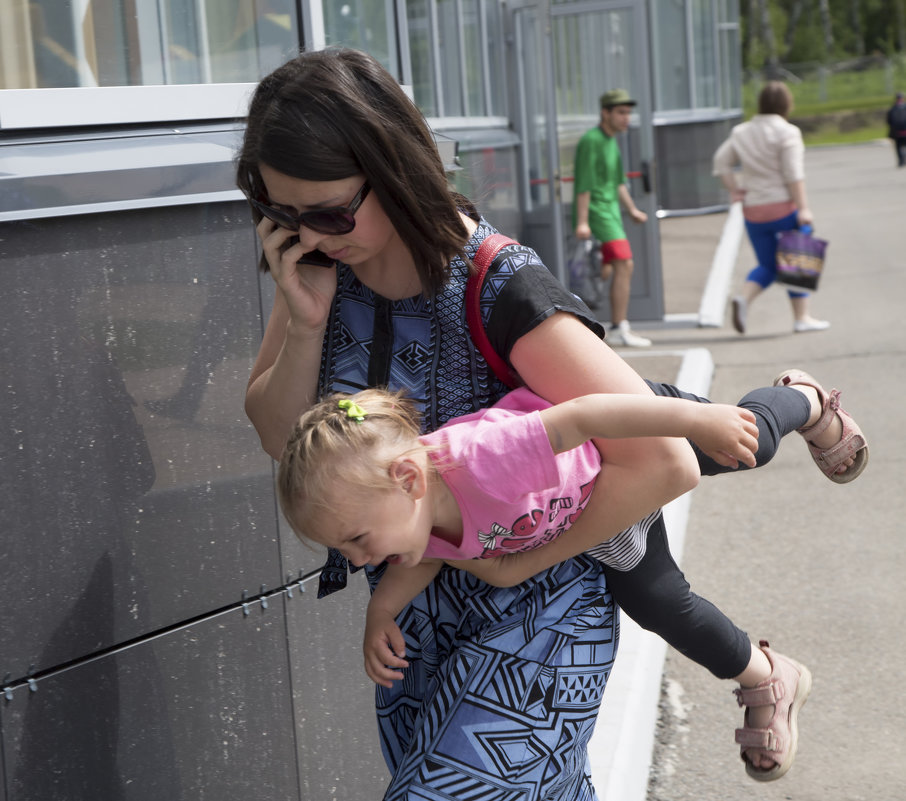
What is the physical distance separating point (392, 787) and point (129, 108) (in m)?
1.39

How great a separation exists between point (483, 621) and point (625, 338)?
792cm

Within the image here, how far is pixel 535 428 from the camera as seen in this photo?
1829 millimetres

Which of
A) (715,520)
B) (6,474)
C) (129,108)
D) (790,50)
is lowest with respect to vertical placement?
(715,520)

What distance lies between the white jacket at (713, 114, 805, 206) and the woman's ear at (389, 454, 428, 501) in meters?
7.99

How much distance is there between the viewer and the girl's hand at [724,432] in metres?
1.81

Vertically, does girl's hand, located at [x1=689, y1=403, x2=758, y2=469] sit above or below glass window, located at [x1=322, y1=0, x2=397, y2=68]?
below

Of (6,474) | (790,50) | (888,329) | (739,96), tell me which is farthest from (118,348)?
(790,50)

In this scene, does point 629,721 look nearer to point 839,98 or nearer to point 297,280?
point 297,280

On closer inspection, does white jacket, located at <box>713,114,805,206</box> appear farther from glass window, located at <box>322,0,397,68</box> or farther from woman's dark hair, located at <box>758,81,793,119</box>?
glass window, located at <box>322,0,397,68</box>

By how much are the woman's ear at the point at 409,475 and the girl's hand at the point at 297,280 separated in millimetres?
314

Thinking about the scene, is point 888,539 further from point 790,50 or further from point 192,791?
point 790,50

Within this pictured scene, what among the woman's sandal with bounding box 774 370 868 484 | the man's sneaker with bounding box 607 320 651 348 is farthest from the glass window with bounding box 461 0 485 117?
the woman's sandal with bounding box 774 370 868 484

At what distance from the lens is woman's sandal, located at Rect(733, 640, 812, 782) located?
266 centimetres

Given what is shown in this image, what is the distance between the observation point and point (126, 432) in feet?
7.82
